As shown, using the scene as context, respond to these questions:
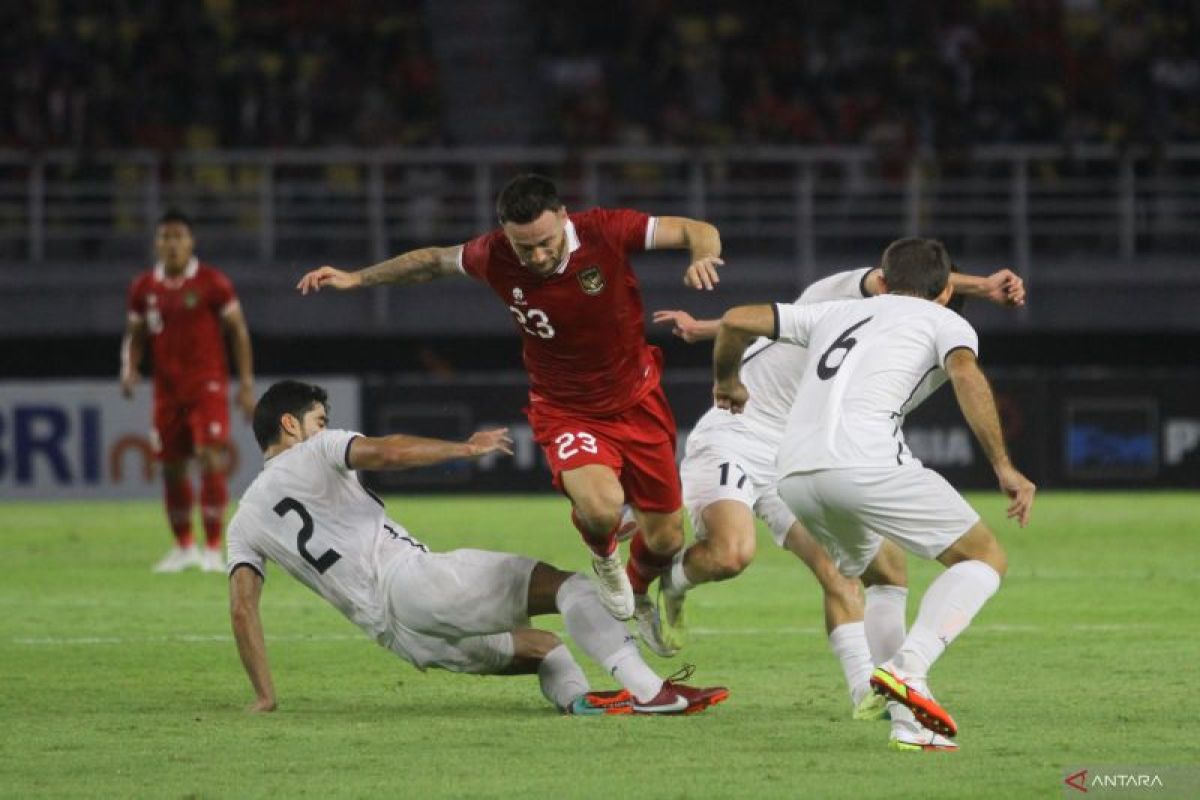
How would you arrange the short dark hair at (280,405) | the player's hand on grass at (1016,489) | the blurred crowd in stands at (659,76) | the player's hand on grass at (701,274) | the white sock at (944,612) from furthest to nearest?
the blurred crowd in stands at (659,76) → the short dark hair at (280,405) → the player's hand on grass at (701,274) → the player's hand on grass at (1016,489) → the white sock at (944,612)

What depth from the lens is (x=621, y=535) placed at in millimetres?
9391

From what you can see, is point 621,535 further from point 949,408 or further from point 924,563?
point 949,408

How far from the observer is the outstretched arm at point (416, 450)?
283 inches

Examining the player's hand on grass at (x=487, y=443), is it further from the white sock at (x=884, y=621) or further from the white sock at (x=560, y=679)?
the white sock at (x=884, y=621)

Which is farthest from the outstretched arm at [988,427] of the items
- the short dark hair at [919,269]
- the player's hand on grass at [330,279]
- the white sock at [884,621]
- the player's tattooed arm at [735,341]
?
the player's hand on grass at [330,279]

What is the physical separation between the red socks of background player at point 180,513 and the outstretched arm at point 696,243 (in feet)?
22.9

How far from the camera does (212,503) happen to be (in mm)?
14727

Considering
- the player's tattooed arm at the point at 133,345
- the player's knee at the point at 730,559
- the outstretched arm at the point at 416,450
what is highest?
the outstretched arm at the point at 416,450

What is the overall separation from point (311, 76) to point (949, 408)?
8708 mm

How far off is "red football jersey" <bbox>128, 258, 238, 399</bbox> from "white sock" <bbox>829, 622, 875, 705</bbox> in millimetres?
7326

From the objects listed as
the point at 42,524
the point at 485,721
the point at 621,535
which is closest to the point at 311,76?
the point at 42,524

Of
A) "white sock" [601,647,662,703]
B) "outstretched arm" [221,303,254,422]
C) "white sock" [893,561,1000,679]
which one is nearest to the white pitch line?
"white sock" [601,647,662,703]

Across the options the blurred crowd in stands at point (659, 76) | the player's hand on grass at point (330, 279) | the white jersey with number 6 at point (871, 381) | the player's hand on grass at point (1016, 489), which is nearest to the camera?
the player's hand on grass at point (1016, 489)

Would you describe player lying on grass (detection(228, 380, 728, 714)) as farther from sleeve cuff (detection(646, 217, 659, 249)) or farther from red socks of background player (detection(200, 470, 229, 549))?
red socks of background player (detection(200, 470, 229, 549))
